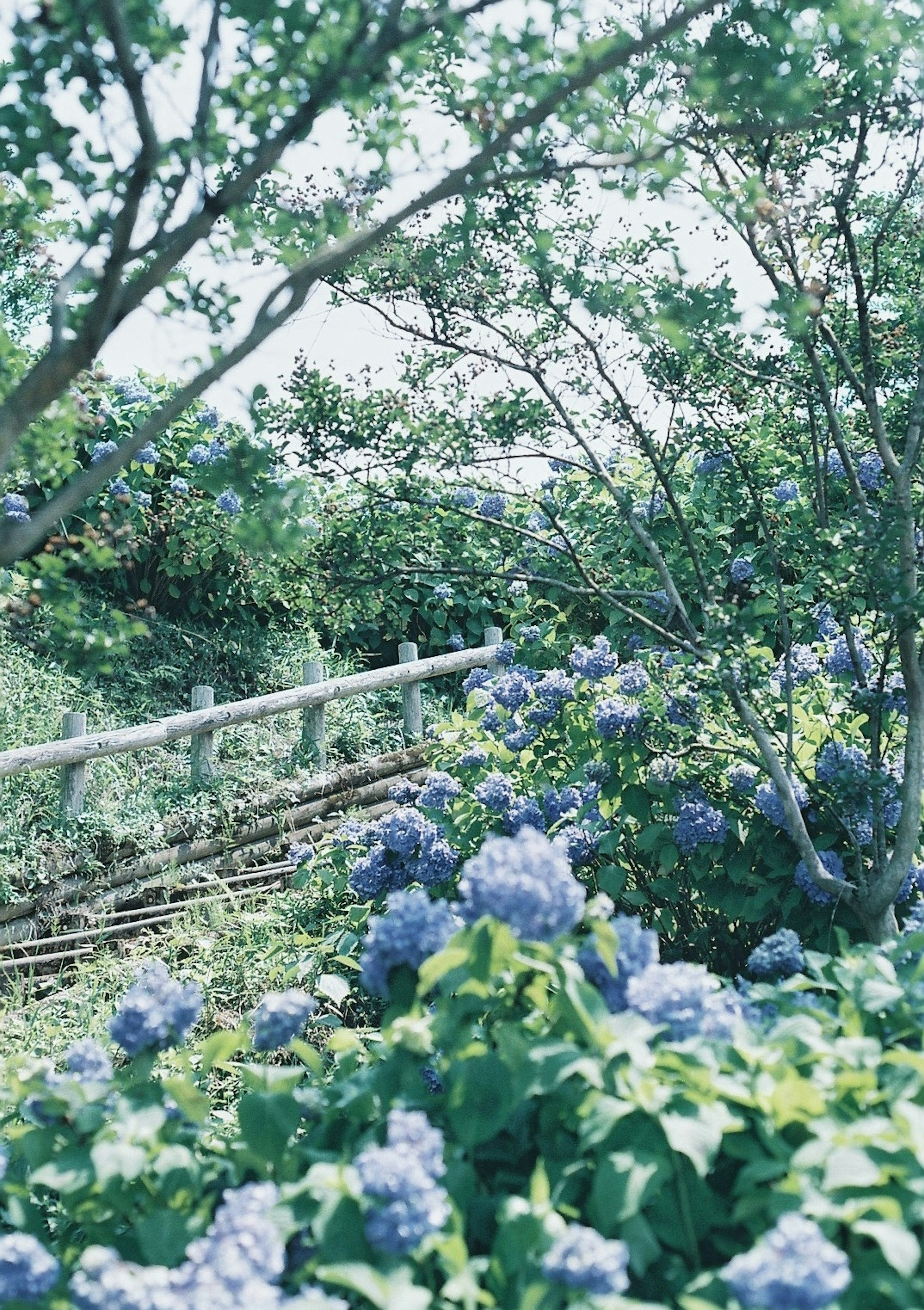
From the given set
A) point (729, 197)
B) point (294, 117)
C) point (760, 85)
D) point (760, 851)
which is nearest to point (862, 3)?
point (760, 85)

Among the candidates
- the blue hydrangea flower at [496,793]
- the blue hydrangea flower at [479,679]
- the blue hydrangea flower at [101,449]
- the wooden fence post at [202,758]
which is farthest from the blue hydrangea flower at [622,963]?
the blue hydrangea flower at [101,449]

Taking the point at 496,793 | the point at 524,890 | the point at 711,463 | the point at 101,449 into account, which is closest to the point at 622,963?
the point at 524,890

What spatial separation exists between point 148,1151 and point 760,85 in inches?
89.5

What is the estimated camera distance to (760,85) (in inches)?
96.2

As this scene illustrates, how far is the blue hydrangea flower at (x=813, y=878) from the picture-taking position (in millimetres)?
3393

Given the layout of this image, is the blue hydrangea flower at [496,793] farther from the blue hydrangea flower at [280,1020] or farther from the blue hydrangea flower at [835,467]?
the blue hydrangea flower at [835,467]

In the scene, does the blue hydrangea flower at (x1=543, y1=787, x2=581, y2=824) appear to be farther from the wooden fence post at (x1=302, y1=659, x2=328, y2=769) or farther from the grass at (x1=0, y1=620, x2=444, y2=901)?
the wooden fence post at (x1=302, y1=659, x2=328, y2=769)

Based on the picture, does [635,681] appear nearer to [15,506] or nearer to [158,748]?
[158,748]

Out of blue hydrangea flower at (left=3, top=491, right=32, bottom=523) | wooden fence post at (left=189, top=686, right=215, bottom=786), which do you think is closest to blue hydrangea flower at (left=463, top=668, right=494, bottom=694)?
wooden fence post at (left=189, top=686, right=215, bottom=786)

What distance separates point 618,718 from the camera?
3.75 meters

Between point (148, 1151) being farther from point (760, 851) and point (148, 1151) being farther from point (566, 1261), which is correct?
point (760, 851)

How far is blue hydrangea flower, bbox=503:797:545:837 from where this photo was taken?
12.8ft

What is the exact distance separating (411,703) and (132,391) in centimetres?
294

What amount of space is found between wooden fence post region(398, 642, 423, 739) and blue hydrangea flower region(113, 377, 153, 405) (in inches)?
99.3
